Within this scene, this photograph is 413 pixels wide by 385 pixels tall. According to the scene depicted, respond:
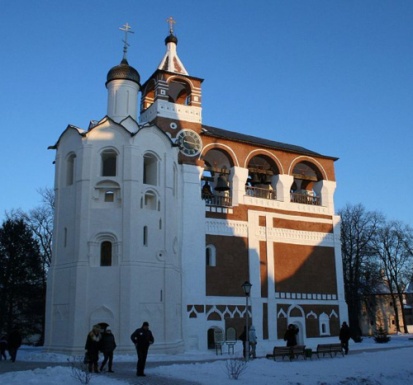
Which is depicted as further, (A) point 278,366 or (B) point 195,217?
(B) point 195,217

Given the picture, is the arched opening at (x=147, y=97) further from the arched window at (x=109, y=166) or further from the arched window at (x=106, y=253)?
the arched window at (x=106, y=253)

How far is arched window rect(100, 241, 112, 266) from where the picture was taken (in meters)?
23.9

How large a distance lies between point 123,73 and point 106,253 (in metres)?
10.3

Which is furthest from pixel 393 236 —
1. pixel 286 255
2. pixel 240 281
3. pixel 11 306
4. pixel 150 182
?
pixel 11 306

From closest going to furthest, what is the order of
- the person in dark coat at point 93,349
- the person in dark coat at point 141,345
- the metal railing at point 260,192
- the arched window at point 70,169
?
the person in dark coat at point 141,345, the person in dark coat at point 93,349, the arched window at point 70,169, the metal railing at point 260,192

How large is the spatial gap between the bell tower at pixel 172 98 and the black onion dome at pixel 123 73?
1.18 metres

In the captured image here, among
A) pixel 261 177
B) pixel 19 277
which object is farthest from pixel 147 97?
pixel 19 277

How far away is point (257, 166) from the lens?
3291 centimetres

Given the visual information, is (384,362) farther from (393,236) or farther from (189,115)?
(393,236)

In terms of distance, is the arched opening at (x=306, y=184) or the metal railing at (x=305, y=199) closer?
the metal railing at (x=305, y=199)

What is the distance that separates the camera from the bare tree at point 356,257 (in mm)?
40500

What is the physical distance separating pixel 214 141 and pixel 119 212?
26.7ft

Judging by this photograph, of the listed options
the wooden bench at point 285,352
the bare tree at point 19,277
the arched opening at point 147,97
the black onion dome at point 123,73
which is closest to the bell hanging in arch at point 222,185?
the arched opening at point 147,97

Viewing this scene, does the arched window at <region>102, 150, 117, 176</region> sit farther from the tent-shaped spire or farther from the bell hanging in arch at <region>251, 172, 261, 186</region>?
the bell hanging in arch at <region>251, 172, 261, 186</region>
